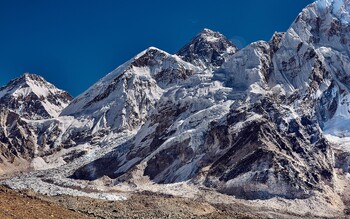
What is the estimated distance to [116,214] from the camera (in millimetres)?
74188

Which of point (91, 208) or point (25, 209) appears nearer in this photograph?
point (25, 209)

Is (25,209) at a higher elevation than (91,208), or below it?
below

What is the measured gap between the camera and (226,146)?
17012 cm

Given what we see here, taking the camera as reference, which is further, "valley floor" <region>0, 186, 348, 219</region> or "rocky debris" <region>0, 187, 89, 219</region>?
"valley floor" <region>0, 186, 348, 219</region>

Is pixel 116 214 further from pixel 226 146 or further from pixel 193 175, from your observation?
pixel 226 146

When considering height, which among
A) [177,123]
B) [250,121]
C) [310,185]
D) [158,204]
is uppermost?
[177,123]

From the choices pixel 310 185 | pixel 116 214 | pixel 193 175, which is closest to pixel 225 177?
pixel 193 175

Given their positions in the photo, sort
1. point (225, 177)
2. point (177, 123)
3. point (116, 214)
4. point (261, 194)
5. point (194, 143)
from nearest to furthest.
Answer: point (116, 214), point (261, 194), point (225, 177), point (194, 143), point (177, 123)

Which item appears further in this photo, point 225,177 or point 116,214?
point 225,177

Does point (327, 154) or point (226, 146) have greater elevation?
point (226, 146)

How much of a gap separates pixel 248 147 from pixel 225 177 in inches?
597

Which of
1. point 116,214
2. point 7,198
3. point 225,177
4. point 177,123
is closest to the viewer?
point 7,198

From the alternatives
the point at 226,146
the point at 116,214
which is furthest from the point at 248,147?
the point at 116,214

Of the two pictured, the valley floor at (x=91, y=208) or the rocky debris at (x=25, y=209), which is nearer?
the rocky debris at (x=25, y=209)
